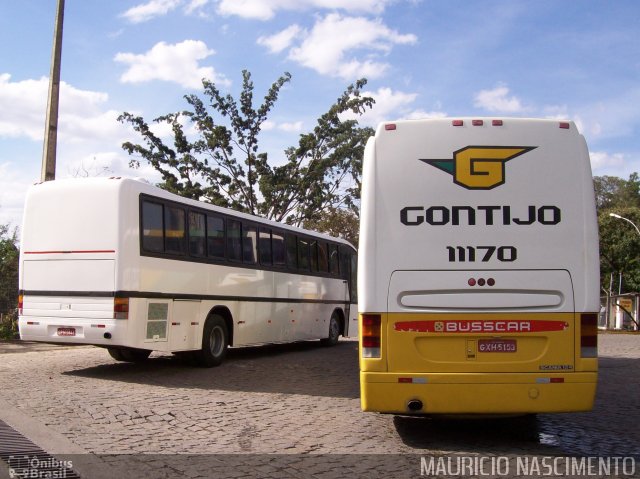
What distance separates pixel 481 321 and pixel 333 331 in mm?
12362

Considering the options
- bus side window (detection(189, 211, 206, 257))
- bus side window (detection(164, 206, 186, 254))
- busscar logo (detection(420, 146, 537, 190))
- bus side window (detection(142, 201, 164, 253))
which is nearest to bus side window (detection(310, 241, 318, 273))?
bus side window (detection(189, 211, 206, 257))

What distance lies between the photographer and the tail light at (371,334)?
6.36m

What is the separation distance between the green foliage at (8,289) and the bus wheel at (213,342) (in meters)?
8.06

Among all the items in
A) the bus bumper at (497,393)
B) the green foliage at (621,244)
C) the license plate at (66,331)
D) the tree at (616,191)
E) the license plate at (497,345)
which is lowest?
the bus bumper at (497,393)

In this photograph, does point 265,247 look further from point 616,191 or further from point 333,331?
point 616,191

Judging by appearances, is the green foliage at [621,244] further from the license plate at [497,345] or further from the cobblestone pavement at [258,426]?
the license plate at [497,345]

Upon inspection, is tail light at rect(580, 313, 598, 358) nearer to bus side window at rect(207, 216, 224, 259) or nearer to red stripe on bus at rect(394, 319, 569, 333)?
red stripe on bus at rect(394, 319, 569, 333)

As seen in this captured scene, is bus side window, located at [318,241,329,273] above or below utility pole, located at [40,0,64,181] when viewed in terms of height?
below

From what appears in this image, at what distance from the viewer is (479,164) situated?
21.4 ft

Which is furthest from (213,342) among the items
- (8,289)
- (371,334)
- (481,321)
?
(8,289)

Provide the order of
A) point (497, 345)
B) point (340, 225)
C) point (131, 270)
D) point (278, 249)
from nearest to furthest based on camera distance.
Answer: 1. point (497, 345)
2. point (131, 270)
3. point (278, 249)
4. point (340, 225)

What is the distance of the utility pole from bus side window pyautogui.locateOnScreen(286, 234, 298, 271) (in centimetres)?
588

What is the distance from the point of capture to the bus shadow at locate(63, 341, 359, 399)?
33.4ft

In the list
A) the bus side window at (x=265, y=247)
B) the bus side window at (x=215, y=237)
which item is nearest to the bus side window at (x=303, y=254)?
the bus side window at (x=265, y=247)
